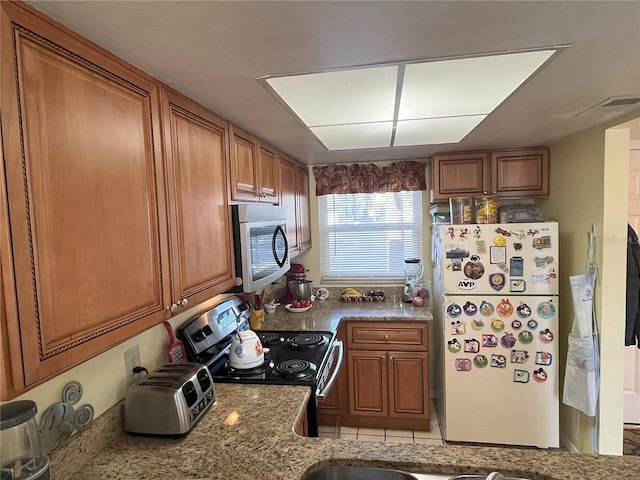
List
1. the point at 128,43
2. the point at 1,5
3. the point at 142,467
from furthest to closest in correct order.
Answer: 1. the point at 142,467
2. the point at 128,43
3. the point at 1,5

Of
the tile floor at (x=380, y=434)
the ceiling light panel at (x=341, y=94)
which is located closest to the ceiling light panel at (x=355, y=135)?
the ceiling light panel at (x=341, y=94)

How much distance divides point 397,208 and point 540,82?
6.73 ft

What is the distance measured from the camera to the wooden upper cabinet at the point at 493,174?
278 centimetres

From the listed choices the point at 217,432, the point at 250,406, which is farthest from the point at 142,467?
the point at 250,406

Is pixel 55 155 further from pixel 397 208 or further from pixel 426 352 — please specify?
pixel 397 208

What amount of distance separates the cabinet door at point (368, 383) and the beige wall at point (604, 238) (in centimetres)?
131

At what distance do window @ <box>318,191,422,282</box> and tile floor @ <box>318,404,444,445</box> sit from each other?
4.20 ft

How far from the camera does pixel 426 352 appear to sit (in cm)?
276

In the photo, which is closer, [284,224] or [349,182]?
[284,224]

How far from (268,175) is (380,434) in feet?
7.00

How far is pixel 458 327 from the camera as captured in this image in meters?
2.58

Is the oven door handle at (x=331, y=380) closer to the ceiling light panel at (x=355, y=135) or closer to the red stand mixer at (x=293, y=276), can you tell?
the red stand mixer at (x=293, y=276)

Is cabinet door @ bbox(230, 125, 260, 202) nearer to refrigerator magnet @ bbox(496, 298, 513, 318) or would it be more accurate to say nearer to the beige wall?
refrigerator magnet @ bbox(496, 298, 513, 318)

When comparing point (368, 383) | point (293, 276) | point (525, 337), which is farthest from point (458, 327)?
point (293, 276)
